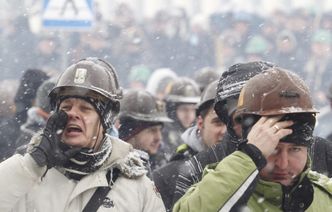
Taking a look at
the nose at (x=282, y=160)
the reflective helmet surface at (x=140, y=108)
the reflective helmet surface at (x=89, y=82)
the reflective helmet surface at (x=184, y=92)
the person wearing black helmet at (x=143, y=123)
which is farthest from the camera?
the reflective helmet surface at (x=184, y=92)

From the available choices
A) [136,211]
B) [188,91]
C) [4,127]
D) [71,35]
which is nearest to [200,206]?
[136,211]

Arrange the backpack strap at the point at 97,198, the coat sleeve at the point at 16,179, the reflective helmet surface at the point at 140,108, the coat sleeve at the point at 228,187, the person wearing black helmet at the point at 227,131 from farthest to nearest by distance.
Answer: the reflective helmet surface at the point at 140,108 < the person wearing black helmet at the point at 227,131 < the backpack strap at the point at 97,198 < the coat sleeve at the point at 16,179 < the coat sleeve at the point at 228,187

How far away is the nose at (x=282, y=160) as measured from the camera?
170 inches

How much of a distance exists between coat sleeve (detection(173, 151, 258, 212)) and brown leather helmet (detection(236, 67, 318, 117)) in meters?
0.27

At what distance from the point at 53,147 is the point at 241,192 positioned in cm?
115

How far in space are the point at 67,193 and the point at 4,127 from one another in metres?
4.58

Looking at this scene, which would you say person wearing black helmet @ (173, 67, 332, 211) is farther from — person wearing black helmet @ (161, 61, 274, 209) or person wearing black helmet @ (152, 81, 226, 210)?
person wearing black helmet @ (152, 81, 226, 210)

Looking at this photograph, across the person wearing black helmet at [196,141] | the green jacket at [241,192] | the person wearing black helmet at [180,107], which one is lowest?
the person wearing black helmet at [180,107]

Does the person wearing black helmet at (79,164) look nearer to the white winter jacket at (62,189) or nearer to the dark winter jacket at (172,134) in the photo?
the white winter jacket at (62,189)

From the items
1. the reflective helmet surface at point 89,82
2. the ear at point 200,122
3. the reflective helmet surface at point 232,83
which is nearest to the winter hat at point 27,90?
the ear at point 200,122

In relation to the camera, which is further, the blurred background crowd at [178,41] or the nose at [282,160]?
the blurred background crowd at [178,41]

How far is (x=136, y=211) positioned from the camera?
492cm

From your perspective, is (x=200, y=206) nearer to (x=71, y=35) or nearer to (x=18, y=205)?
(x=18, y=205)

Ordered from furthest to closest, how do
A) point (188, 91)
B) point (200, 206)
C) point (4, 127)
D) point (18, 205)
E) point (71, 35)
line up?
1. point (71, 35)
2. point (188, 91)
3. point (4, 127)
4. point (18, 205)
5. point (200, 206)
